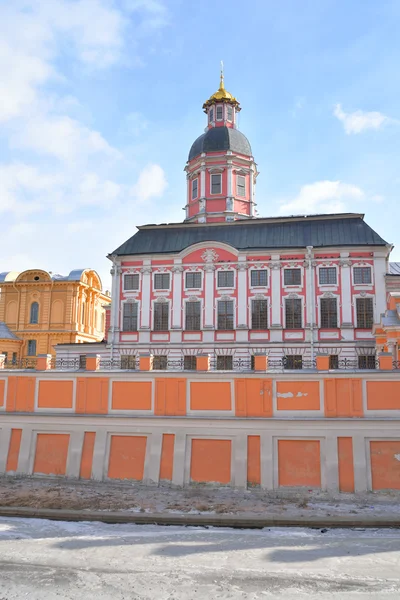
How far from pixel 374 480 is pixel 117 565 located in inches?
356

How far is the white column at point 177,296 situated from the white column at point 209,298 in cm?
173

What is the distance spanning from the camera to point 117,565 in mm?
10047

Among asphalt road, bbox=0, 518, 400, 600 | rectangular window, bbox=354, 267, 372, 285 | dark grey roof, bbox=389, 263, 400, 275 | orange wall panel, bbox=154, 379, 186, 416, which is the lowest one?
asphalt road, bbox=0, 518, 400, 600

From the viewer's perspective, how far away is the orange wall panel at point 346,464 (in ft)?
52.2

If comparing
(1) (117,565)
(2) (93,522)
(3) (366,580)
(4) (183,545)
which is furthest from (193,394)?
(3) (366,580)

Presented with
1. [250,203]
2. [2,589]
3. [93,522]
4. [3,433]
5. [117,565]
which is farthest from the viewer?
[250,203]

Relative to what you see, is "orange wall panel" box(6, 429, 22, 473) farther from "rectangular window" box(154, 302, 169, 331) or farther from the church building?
"rectangular window" box(154, 302, 169, 331)

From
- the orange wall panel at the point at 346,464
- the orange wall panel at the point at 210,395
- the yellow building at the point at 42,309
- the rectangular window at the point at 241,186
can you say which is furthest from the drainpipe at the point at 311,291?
the yellow building at the point at 42,309

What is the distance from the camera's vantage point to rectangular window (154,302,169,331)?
34.3 meters

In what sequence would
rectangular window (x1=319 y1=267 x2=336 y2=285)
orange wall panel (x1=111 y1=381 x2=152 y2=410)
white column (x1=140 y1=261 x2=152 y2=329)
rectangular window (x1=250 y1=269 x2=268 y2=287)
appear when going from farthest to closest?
white column (x1=140 y1=261 x2=152 y2=329)
rectangular window (x1=250 y1=269 x2=268 y2=287)
rectangular window (x1=319 y1=267 x2=336 y2=285)
orange wall panel (x1=111 y1=381 x2=152 y2=410)

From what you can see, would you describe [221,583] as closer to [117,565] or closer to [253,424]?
[117,565]

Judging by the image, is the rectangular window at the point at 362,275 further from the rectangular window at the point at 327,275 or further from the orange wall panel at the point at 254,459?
the orange wall panel at the point at 254,459

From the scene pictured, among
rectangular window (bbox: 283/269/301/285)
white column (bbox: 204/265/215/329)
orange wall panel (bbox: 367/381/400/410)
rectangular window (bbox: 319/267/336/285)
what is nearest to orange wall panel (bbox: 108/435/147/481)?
orange wall panel (bbox: 367/381/400/410)

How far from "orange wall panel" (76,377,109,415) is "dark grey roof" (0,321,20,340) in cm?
2617
